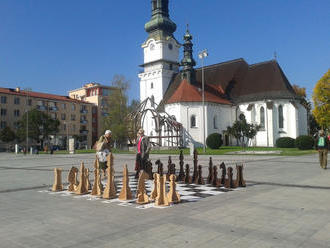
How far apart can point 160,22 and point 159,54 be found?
5.72m

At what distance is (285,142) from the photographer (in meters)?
41.5

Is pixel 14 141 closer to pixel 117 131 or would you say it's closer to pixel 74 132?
pixel 74 132

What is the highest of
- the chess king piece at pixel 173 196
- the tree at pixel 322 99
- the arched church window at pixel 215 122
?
the tree at pixel 322 99

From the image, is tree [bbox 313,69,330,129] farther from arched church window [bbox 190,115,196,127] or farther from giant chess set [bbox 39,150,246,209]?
giant chess set [bbox 39,150,246,209]

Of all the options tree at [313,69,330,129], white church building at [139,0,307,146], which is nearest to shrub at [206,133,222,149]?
white church building at [139,0,307,146]

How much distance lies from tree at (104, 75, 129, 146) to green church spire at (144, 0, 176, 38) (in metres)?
11.3

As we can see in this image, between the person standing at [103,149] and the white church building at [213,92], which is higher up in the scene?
the white church building at [213,92]

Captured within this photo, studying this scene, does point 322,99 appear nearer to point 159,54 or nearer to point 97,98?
point 159,54

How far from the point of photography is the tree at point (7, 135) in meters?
62.6

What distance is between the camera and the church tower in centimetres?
5556

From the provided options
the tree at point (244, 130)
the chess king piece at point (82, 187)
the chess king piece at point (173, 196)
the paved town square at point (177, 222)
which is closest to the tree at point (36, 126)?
the tree at point (244, 130)

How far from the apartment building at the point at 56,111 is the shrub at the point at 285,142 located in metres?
50.2

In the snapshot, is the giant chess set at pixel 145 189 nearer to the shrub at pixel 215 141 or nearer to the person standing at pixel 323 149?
the person standing at pixel 323 149

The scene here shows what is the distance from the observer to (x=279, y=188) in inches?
358
